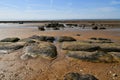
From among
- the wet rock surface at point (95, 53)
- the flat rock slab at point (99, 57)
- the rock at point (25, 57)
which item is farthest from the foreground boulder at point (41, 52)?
the flat rock slab at point (99, 57)

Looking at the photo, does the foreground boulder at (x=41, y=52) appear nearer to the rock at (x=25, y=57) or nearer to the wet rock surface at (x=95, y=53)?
the rock at (x=25, y=57)

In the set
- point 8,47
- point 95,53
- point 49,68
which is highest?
point 95,53

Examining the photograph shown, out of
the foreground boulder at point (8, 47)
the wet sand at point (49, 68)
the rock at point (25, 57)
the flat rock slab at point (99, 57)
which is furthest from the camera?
the foreground boulder at point (8, 47)

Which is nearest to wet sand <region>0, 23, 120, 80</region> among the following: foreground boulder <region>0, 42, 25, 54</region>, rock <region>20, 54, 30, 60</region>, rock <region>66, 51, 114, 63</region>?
rock <region>20, 54, 30, 60</region>

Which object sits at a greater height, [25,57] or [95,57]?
[95,57]

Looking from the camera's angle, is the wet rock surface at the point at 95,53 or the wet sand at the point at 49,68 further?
the wet rock surface at the point at 95,53

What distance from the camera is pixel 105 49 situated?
41.0ft

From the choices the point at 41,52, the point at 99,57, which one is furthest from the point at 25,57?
the point at 99,57

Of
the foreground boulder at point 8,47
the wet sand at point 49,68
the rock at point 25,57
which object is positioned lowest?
the wet sand at point 49,68

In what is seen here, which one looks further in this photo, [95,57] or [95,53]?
[95,53]

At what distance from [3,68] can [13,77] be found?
1.65 m

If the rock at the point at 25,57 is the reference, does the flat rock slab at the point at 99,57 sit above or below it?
above

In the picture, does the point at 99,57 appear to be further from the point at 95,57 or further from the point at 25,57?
the point at 25,57

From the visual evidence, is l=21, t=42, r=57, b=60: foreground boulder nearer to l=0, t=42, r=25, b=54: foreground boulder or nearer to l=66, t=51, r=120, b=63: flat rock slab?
l=66, t=51, r=120, b=63: flat rock slab
